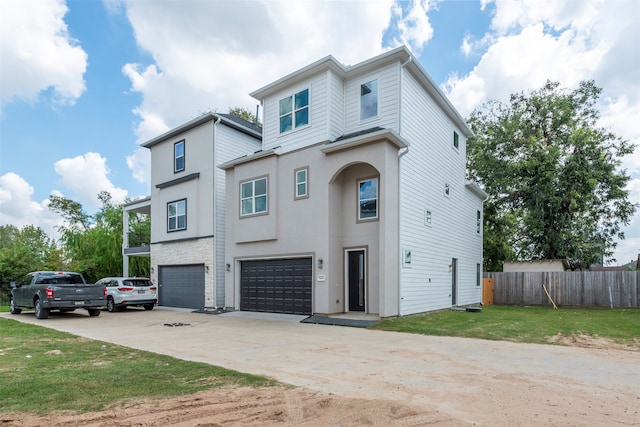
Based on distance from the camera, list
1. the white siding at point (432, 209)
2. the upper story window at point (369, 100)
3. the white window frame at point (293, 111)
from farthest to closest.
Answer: the white window frame at point (293, 111) → the upper story window at point (369, 100) → the white siding at point (432, 209)

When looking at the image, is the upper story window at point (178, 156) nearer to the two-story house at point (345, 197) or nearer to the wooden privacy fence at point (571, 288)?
the two-story house at point (345, 197)

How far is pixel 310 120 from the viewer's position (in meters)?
13.9

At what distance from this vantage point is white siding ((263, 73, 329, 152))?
44.4 ft

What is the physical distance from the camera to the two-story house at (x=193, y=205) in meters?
16.9

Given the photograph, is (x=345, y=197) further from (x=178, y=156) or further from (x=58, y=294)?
(x=58, y=294)

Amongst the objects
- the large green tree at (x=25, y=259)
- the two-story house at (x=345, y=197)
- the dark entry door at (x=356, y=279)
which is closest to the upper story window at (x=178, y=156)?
the two-story house at (x=345, y=197)

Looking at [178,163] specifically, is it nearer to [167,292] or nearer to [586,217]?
[167,292]

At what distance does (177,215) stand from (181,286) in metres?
3.29

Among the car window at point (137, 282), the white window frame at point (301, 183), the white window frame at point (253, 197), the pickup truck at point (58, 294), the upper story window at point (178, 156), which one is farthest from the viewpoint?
the upper story window at point (178, 156)

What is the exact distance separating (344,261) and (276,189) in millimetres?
3566

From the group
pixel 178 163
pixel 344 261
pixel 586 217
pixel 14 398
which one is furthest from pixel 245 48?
pixel 586 217

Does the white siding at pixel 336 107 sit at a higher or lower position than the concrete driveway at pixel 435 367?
higher

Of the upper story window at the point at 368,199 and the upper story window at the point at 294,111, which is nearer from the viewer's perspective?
the upper story window at the point at 368,199

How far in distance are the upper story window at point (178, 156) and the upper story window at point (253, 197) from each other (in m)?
4.89
